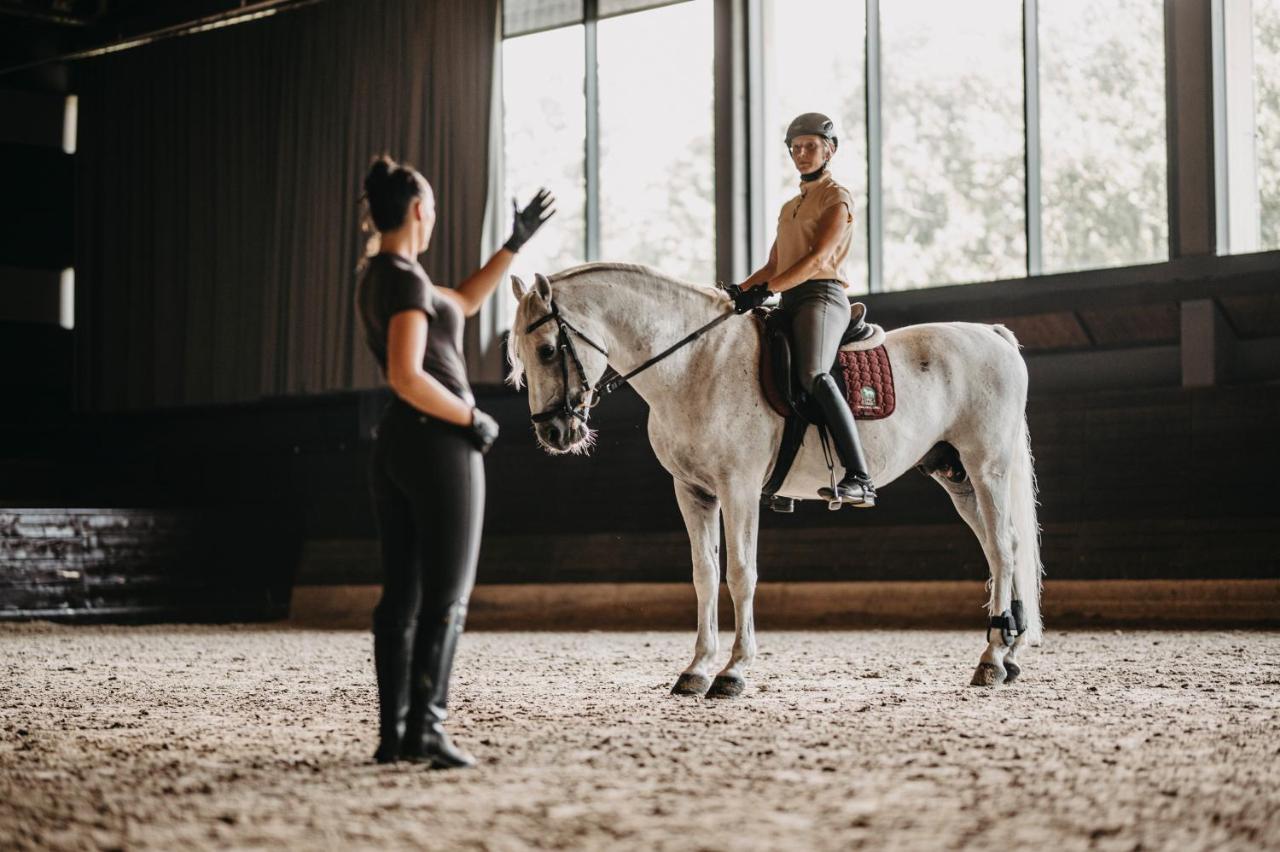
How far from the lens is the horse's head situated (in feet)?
14.2

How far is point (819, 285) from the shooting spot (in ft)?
15.9

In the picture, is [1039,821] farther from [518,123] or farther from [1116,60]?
[518,123]

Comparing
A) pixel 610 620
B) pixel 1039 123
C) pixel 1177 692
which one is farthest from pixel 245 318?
pixel 1177 692

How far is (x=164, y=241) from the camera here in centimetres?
1197

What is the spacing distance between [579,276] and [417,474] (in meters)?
1.68

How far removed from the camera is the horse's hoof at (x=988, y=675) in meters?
4.87

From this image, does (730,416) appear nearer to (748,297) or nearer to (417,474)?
(748,297)

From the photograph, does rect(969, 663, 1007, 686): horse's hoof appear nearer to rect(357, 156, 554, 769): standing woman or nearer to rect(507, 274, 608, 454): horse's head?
rect(507, 274, 608, 454): horse's head

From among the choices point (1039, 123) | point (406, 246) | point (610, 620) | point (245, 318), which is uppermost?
point (1039, 123)

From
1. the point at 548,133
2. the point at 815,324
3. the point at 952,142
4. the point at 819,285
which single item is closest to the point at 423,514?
the point at 815,324

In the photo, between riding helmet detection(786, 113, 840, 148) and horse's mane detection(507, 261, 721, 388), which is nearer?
horse's mane detection(507, 261, 721, 388)

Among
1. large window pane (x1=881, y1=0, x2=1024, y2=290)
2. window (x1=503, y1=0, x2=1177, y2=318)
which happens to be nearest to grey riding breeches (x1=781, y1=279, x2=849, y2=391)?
window (x1=503, y1=0, x2=1177, y2=318)

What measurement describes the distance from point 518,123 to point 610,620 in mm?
3808

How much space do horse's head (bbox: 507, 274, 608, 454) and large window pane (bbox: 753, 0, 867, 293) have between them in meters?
5.10
